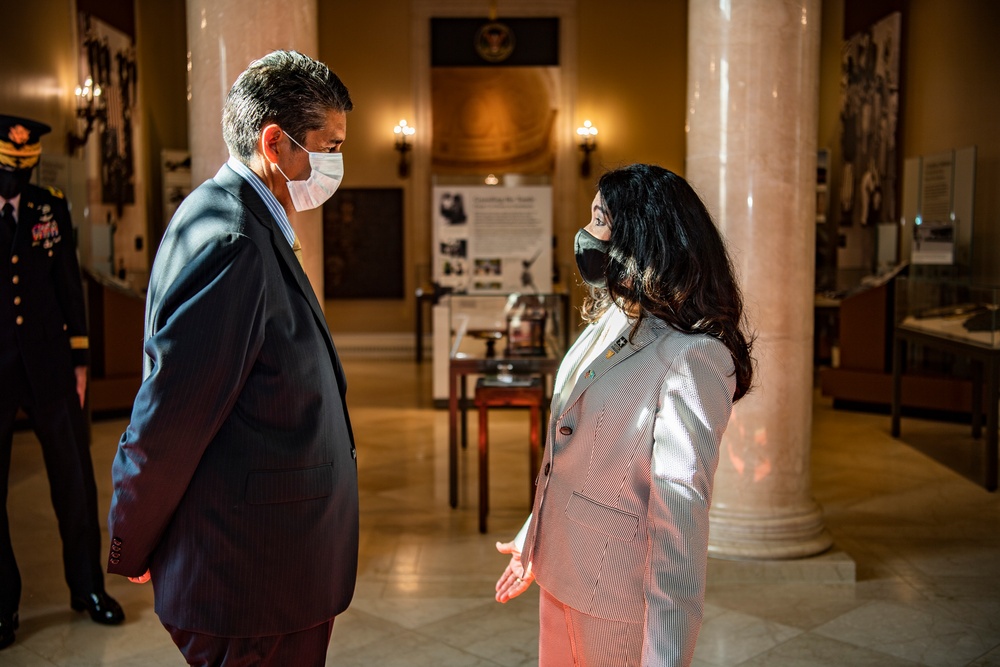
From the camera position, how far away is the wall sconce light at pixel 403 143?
15.2 metres

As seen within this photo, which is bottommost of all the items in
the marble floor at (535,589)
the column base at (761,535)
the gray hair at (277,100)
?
the marble floor at (535,589)

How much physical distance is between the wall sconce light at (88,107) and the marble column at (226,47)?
7144mm

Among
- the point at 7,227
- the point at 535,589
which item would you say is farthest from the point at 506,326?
the point at 7,227

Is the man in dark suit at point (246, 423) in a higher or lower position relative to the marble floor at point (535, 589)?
higher

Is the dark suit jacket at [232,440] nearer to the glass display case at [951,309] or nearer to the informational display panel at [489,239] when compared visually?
the glass display case at [951,309]

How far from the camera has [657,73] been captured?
50.6 feet

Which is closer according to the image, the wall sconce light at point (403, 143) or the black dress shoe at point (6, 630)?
the black dress shoe at point (6, 630)

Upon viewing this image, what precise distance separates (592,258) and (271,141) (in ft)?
2.49

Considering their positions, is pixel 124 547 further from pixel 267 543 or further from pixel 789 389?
pixel 789 389

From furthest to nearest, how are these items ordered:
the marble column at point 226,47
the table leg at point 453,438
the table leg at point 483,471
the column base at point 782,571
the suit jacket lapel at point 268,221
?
the table leg at point 453,438, the table leg at point 483,471, the column base at point 782,571, the marble column at point 226,47, the suit jacket lapel at point 268,221

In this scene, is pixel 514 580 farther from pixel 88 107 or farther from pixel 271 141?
pixel 88 107

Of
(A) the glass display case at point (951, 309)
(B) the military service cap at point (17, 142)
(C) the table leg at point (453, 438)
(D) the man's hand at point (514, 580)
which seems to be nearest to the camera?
(D) the man's hand at point (514, 580)

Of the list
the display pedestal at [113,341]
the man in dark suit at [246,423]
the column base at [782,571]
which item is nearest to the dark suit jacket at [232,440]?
the man in dark suit at [246,423]

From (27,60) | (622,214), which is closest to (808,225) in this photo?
(622,214)
